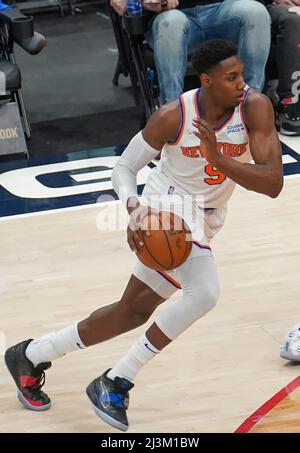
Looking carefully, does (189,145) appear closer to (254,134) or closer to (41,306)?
(254,134)

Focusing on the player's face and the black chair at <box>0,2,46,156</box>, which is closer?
the player's face

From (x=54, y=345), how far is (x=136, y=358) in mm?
380

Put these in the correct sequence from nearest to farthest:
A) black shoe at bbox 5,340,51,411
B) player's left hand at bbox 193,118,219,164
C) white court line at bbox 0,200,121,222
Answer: player's left hand at bbox 193,118,219,164
black shoe at bbox 5,340,51,411
white court line at bbox 0,200,121,222

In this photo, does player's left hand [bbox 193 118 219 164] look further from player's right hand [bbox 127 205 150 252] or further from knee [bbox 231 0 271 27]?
knee [bbox 231 0 271 27]

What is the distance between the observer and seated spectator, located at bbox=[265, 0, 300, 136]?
283 inches

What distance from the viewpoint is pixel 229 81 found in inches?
144

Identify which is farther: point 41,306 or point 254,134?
point 41,306

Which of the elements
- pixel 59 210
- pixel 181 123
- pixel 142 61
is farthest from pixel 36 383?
pixel 142 61

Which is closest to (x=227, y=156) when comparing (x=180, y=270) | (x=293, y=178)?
(x=180, y=270)

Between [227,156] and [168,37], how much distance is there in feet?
11.1

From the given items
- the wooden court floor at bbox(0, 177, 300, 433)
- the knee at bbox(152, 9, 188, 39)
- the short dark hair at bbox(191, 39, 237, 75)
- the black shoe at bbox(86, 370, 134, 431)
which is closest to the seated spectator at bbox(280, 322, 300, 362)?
the wooden court floor at bbox(0, 177, 300, 433)

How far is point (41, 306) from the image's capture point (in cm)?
498

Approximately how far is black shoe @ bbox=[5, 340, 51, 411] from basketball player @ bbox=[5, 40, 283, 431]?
3 cm

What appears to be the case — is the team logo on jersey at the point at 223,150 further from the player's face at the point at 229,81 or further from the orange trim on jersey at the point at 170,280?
the orange trim on jersey at the point at 170,280
